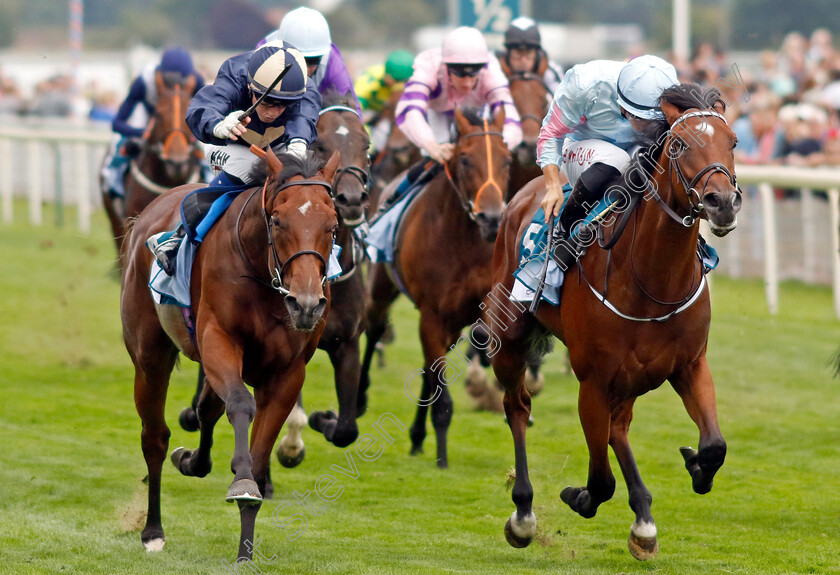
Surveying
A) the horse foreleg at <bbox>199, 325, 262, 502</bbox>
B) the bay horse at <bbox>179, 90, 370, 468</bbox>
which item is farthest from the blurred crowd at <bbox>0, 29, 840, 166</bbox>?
the horse foreleg at <bbox>199, 325, 262, 502</bbox>

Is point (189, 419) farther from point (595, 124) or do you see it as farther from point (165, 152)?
point (165, 152)

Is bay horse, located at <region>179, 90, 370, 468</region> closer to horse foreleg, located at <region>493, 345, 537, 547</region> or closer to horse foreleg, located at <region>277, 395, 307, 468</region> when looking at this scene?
horse foreleg, located at <region>277, 395, 307, 468</region>

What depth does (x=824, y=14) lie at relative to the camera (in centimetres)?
2958

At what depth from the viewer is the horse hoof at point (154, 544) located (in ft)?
18.8

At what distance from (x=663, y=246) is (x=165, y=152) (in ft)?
18.2

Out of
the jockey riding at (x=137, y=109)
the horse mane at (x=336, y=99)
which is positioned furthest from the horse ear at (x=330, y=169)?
the jockey riding at (x=137, y=109)

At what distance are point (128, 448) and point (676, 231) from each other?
414 centimetres

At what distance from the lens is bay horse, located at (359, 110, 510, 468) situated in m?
7.30

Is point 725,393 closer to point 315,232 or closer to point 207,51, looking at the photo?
point 315,232

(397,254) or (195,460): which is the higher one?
(397,254)

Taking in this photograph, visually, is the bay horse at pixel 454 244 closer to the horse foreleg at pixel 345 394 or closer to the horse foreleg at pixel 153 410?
the horse foreleg at pixel 345 394

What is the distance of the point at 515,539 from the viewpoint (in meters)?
5.86

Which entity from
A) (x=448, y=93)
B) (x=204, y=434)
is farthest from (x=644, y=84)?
Answer: (x=448, y=93)

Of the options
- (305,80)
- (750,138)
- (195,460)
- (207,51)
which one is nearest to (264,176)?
(305,80)
